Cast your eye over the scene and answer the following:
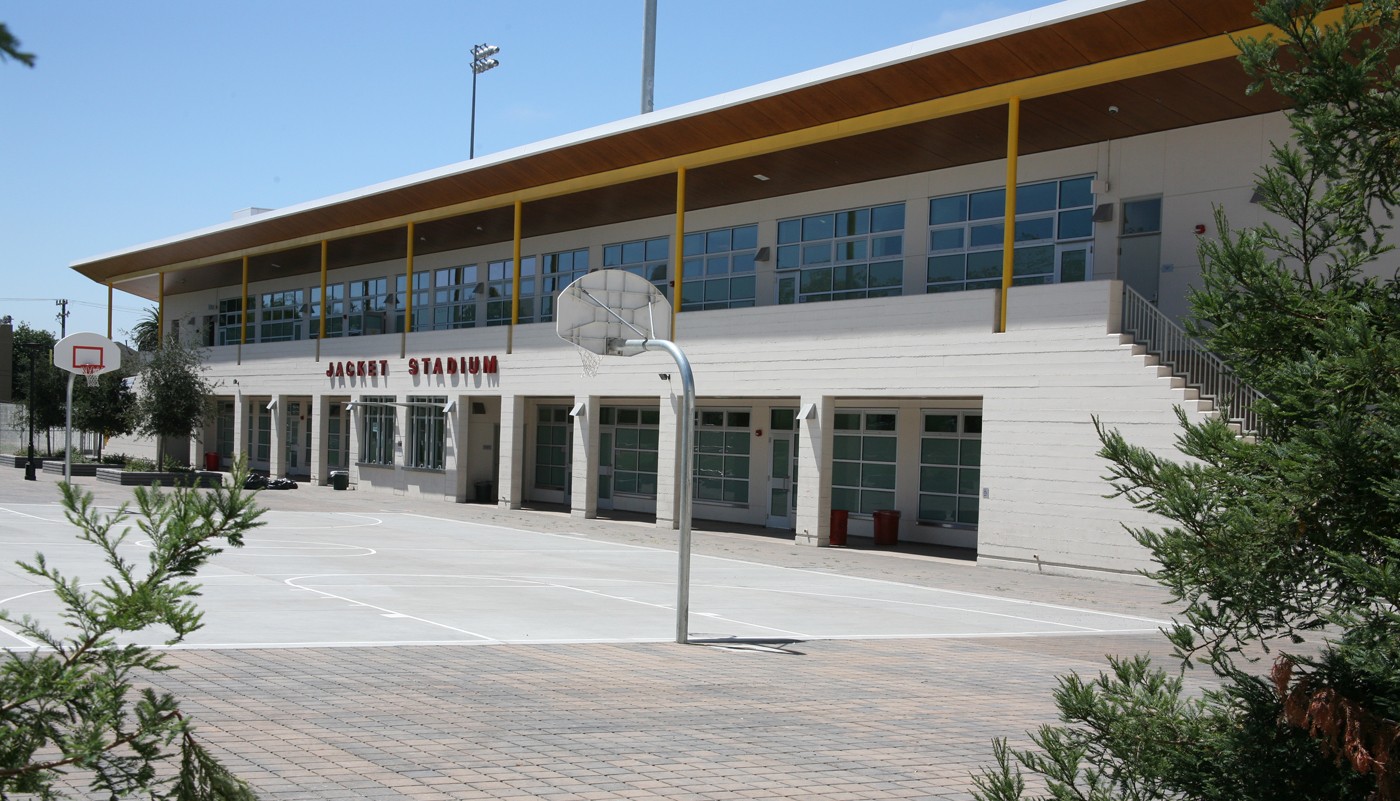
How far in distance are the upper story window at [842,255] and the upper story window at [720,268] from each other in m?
1.09

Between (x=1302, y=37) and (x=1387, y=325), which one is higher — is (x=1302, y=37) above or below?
above

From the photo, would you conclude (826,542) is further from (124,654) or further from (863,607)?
(124,654)

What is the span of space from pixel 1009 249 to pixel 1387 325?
1949 centimetres

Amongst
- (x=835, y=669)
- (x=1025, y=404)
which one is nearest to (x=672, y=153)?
(x=1025, y=404)

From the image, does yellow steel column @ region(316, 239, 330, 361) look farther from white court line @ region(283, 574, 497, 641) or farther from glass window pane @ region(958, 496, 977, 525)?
white court line @ region(283, 574, 497, 641)

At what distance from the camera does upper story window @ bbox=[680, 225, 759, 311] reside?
31797mm

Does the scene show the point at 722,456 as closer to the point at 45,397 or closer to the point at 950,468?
the point at 950,468

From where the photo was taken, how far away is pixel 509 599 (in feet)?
53.6

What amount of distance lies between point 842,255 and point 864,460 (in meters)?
4.92

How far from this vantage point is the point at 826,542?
88.9ft

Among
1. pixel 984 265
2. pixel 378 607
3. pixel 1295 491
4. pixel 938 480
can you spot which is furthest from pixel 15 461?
pixel 1295 491

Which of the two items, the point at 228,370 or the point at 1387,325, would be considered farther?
the point at 228,370

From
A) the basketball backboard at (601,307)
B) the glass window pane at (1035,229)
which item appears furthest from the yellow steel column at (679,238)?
the basketball backboard at (601,307)

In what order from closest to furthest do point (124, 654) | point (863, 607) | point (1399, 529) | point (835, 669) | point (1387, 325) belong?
point (124, 654)
point (1399, 529)
point (1387, 325)
point (835, 669)
point (863, 607)
